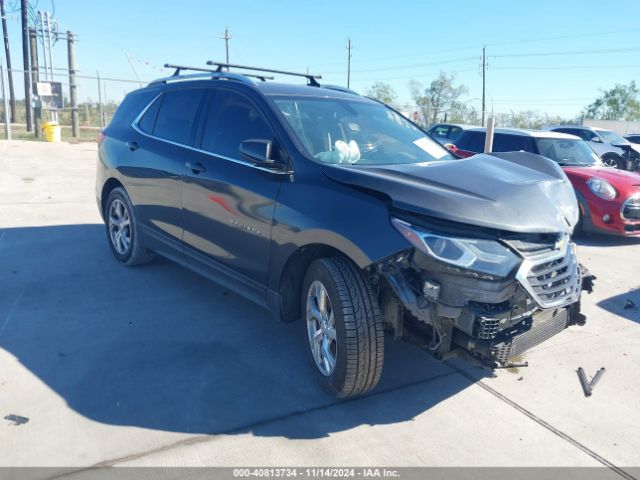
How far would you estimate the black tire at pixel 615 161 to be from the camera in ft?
54.6

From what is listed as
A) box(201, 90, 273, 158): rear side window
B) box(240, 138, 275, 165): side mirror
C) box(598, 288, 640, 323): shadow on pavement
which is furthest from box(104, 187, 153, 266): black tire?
box(598, 288, 640, 323): shadow on pavement

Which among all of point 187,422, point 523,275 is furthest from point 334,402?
point 523,275

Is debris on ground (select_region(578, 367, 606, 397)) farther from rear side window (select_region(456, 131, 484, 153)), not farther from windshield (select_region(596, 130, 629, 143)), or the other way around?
windshield (select_region(596, 130, 629, 143))

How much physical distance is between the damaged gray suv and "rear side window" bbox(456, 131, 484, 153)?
561cm

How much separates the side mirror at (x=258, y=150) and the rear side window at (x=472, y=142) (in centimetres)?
716

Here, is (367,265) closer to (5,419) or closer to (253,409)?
(253,409)

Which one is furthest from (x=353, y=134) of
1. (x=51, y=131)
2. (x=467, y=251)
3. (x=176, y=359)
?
(x=51, y=131)

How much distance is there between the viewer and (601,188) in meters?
7.57

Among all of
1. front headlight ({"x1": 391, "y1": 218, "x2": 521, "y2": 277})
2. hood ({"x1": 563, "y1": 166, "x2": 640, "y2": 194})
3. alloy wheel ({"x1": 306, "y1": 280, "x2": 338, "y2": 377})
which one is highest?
hood ({"x1": 563, "y1": 166, "x2": 640, "y2": 194})

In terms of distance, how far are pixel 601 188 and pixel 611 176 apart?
0.42 m

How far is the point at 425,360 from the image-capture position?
3912 mm

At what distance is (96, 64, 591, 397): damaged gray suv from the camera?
2801 millimetres

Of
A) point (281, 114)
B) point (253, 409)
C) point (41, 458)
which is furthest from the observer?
point (281, 114)

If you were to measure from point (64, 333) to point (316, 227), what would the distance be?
2.24m
